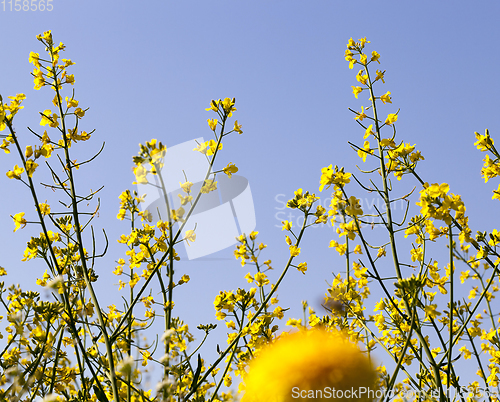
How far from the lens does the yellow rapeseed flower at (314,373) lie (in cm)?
71

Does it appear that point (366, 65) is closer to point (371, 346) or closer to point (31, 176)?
point (371, 346)

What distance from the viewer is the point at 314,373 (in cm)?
72

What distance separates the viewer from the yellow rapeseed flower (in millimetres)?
706

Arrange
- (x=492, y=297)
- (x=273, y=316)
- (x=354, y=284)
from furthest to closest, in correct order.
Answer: (x=492, y=297) → (x=354, y=284) → (x=273, y=316)

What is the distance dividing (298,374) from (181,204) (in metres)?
2.39

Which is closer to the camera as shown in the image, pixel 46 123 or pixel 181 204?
pixel 46 123

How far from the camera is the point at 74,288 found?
9.05 feet

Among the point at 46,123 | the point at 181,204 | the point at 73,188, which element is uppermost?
the point at 46,123

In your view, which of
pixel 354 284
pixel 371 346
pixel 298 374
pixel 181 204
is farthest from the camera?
pixel 371 346

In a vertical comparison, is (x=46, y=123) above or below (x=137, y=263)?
above

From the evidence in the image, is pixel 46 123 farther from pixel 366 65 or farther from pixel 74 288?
pixel 366 65

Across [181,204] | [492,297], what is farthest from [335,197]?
[492,297]

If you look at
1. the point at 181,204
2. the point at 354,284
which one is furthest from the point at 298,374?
the point at 354,284

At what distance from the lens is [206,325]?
3.34 meters
